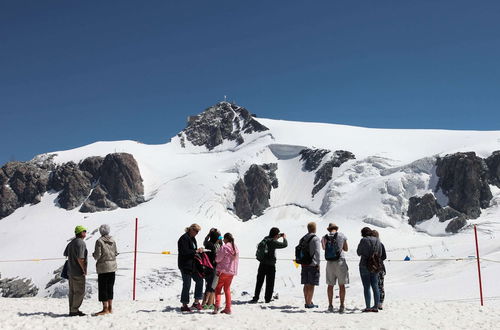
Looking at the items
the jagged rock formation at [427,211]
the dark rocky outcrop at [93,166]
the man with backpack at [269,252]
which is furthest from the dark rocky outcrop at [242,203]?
the man with backpack at [269,252]

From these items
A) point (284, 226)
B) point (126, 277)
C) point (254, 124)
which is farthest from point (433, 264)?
point (254, 124)

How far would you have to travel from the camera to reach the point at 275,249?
38.7 ft

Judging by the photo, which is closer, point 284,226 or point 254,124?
point 284,226

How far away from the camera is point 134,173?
10369cm

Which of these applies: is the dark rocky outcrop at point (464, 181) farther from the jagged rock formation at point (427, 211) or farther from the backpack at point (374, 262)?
the backpack at point (374, 262)

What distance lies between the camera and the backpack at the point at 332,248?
11.6 m

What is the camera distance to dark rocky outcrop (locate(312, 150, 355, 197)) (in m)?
93.9

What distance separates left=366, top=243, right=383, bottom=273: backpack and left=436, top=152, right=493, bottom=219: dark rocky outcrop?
2840 inches

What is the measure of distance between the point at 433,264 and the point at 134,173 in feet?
263

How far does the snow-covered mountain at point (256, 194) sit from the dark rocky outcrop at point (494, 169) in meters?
0.23

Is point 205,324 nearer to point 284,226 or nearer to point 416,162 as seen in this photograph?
point 284,226

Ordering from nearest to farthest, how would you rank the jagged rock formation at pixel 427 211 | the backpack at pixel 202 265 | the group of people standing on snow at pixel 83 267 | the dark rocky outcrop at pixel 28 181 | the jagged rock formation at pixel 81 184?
1. the group of people standing on snow at pixel 83 267
2. the backpack at pixel 202 265
3. the jagged rock formation at pixel 427 211
4. the jagged rock formation at pixel 81 184
5. the dark rocky outcrop at pixel 28 181

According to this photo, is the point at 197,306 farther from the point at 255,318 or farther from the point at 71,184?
the point at 71,184

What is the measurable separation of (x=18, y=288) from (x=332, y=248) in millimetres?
63365
